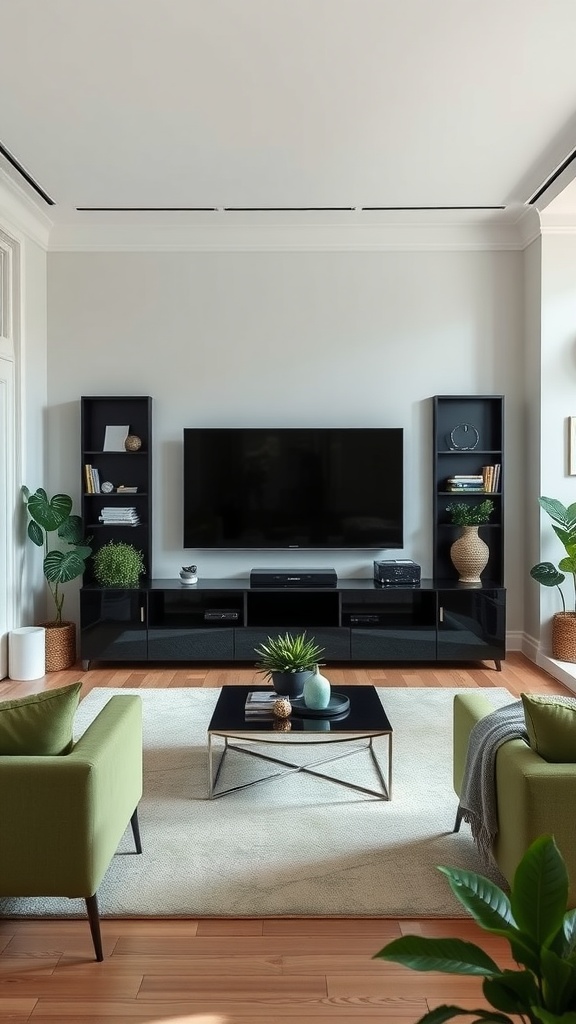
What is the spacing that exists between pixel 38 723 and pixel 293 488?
12.2ft

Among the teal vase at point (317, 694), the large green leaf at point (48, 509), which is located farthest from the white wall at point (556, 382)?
the large green leaf at point (48, 509)

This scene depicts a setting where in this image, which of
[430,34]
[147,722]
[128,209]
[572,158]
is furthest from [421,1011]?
[128,209]

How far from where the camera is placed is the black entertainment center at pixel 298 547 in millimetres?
5508

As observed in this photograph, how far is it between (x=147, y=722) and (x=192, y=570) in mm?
1586

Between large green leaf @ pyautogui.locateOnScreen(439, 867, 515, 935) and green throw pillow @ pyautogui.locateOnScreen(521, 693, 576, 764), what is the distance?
3.58 ft

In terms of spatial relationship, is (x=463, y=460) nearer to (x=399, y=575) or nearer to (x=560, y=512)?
(x=560, y=512)

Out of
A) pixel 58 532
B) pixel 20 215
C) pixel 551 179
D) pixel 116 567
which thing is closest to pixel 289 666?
Result: pixel 116 567

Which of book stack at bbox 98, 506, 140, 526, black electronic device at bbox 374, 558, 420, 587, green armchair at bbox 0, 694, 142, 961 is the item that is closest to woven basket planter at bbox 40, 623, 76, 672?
book stack at bbox 98, 506, 140, 526

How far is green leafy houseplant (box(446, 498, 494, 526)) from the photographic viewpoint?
223 inches

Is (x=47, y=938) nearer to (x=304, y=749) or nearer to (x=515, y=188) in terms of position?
(x=304, y=749)

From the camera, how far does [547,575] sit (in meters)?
5.35

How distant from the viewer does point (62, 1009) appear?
6.44ft

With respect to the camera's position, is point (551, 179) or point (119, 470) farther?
point (119, 470)

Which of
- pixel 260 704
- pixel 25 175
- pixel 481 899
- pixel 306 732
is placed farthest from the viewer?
pixel 25 175
